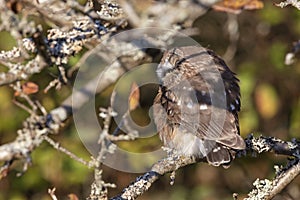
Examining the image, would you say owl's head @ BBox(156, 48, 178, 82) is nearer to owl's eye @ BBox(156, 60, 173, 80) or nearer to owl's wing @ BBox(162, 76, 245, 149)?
owl's eye @ BBox(156, 60, 173, 80)

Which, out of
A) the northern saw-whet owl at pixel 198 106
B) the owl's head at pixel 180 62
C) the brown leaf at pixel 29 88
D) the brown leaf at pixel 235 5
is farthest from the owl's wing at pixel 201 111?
the brown leaf at pixel 29 88

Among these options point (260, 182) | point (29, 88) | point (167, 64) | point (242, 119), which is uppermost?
point (29, 88)

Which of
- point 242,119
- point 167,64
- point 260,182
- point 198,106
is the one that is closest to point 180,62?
point 167,64

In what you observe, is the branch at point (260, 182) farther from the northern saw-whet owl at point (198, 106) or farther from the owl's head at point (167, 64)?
the owl's head at point (167, 64)

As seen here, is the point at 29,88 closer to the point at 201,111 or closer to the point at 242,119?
the point at 201,111

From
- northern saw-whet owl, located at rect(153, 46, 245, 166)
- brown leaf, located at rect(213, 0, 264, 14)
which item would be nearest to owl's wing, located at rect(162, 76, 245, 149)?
northern saw-whet owl, located at rect(153, 46, 245, 166)

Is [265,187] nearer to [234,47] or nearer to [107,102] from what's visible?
[107,102]

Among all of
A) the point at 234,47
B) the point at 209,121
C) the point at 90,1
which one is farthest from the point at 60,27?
the point at 234,47
